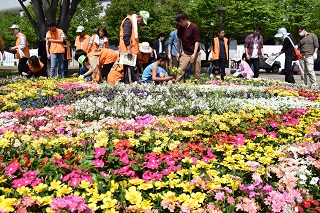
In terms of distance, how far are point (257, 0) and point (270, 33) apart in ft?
9.83

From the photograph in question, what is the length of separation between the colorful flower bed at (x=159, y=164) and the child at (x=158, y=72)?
121 inches

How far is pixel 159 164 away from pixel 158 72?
17.9ft

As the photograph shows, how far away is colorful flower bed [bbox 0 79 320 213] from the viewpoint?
235cm

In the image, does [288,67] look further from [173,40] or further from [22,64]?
[22,64]

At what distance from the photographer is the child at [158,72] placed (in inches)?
319

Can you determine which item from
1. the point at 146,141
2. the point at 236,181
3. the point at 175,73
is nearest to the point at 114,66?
the point at 175,73

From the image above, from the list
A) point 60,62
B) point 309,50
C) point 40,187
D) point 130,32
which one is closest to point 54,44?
point 60,62

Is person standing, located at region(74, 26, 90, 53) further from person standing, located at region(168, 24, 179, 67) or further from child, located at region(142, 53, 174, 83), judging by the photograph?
child, located at region(142, 53, 174, 83)

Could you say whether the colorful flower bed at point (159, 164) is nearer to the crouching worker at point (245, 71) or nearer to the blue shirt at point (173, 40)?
the crouching worker at point (245, 71)

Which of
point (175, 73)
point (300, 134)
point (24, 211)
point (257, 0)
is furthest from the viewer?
point (257, 0)

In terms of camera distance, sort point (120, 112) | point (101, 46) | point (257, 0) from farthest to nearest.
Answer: point (257, 0) → point (101, 46) → point (120, 112)

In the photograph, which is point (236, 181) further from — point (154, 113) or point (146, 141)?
point (154, 113)

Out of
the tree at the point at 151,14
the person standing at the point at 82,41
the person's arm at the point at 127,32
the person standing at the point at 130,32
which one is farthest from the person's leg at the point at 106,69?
the tree at the point at 151,14

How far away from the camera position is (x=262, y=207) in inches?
96.6
